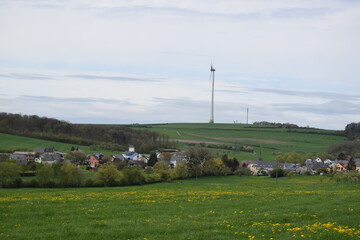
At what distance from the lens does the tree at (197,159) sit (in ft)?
303

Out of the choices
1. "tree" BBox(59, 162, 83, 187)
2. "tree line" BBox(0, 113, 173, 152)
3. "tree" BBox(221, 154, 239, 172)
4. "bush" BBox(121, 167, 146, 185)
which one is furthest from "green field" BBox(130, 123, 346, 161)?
"tree" BBox(59, 162, 83, 187)

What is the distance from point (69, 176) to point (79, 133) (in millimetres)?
108866

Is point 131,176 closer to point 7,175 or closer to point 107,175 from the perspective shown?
point 107,175

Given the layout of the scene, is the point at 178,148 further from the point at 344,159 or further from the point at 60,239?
the point at 60,239

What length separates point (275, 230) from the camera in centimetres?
1753

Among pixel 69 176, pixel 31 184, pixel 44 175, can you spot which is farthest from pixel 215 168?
pixel 31 184

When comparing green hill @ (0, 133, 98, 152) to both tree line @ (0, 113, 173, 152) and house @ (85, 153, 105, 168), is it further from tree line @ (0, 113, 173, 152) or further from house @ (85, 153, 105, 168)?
house @ (85, 153, 105, 168)

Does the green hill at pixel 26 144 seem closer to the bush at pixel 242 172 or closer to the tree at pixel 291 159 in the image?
the bush at pixel 242 172

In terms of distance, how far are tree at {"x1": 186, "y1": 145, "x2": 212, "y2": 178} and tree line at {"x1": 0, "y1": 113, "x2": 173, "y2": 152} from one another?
60783 mm

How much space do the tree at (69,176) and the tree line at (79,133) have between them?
90.6 meters

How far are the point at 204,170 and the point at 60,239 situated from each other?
259 feet

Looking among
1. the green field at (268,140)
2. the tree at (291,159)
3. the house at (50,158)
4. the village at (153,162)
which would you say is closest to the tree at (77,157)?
the village at (153,162)

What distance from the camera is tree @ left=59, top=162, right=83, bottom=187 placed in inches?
2359

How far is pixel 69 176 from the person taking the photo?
60125mm
